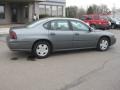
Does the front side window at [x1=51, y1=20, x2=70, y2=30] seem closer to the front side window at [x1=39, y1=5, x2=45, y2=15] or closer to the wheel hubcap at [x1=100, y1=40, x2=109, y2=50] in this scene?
the wheel hubcap at [x1=100, y1=40, x2=109, y2=50]

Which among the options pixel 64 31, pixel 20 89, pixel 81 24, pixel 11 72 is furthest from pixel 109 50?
pixel 20 89

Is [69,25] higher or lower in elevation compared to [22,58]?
higher

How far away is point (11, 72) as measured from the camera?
19.8 ft

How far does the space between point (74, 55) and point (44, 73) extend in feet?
8.82

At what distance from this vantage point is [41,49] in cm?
793

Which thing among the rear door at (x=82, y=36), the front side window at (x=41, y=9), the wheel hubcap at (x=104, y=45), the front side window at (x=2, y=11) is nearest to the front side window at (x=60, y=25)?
the rear door at (x=82, y=36)

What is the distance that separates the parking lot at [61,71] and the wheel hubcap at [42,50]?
0.99ft

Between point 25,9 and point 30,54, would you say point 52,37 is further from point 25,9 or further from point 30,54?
point 25,9

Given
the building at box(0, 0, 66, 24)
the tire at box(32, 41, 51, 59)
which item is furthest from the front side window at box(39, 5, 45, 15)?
the tire at box(32, 41, 51, 59)

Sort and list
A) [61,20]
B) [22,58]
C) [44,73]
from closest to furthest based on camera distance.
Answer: [44,73], [22,58], [61,20]

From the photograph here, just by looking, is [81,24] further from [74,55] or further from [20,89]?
[20,89]

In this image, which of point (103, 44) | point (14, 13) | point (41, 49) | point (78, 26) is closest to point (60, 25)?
point (78, 26)

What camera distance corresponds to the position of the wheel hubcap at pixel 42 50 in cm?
789

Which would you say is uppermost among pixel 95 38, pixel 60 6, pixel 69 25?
pixel 60 6
